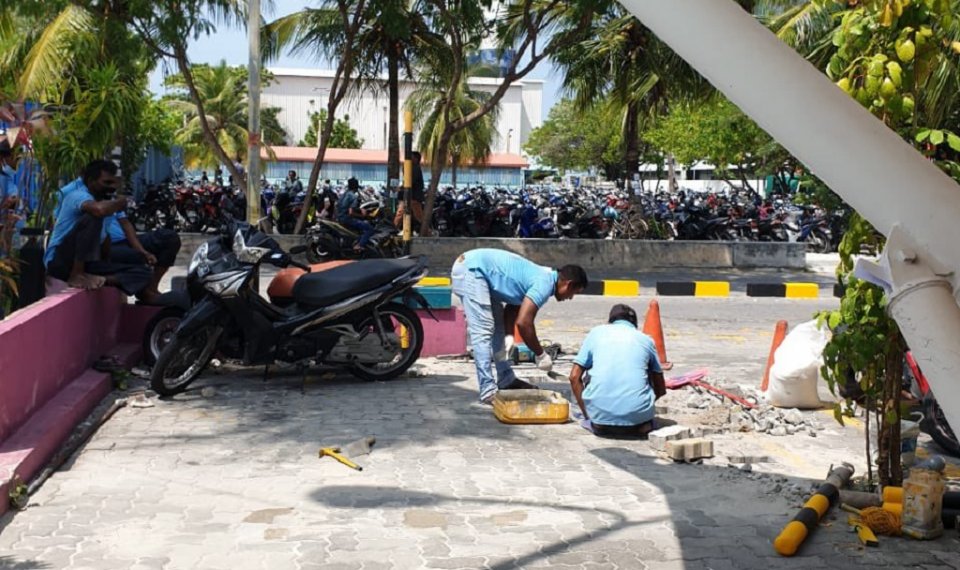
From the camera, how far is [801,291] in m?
15.6

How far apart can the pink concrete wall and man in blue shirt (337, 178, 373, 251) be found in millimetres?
6422

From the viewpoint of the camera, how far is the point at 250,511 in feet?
17.5

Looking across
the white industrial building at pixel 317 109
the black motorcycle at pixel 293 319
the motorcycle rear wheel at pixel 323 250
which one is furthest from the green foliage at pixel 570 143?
the black motorcycle at pixel 293 319

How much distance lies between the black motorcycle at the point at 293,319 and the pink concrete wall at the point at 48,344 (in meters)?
0.58

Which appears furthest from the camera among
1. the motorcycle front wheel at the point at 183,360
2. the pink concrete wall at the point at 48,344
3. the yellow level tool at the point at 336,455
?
the motorcycle front wheel at the point at 183,360

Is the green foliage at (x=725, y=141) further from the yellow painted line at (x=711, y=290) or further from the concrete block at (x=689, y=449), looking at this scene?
the concrete block at (x=689, y=449)

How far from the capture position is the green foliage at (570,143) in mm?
62875

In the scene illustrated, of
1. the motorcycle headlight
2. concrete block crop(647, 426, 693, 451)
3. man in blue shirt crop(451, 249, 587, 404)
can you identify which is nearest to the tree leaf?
concrete block crop(647, 426, 693, 451)

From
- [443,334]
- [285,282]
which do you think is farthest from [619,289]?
[285,282]

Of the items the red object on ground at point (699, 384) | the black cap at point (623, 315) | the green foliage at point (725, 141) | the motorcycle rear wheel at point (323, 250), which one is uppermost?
the green foliage at point (725, 141)

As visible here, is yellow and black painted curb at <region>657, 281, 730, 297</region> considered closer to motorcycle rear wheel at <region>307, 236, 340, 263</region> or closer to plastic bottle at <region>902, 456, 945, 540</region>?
motorcycle rear wheel at <region>307, 236, 340, 263</region>

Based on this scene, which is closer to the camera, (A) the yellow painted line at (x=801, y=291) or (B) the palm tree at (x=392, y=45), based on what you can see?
(A) the yellow painted line at (x=801, y=291)

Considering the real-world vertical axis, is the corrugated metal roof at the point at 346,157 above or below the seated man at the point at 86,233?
above

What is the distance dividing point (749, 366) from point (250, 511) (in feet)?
18.5
